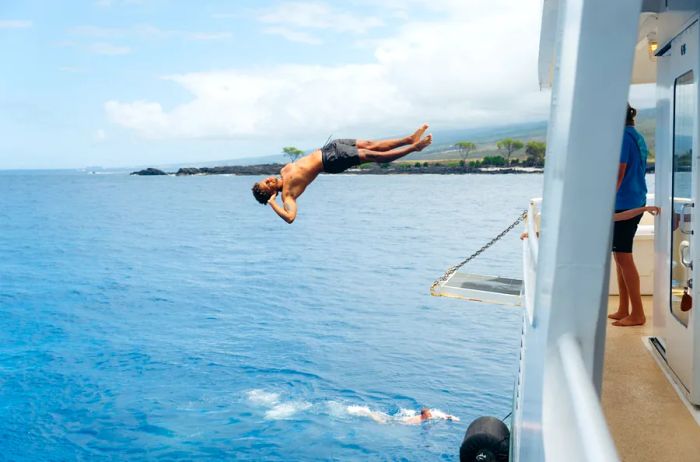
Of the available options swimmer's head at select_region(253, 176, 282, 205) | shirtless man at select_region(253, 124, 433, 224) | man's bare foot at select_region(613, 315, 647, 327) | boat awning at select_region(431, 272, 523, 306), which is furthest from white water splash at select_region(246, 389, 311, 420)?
man's bare foot at select_region(613, 315, 647, 327)

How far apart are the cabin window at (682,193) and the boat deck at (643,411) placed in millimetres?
482

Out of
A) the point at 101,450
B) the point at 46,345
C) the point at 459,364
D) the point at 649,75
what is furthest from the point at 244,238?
the point at 649,75

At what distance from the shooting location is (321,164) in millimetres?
6320

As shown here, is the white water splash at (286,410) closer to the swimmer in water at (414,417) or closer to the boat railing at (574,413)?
the swimmer in water at (414,417)

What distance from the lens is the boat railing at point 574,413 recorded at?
4.25 ft

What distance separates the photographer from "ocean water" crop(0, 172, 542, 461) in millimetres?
20297

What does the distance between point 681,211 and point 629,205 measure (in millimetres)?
886

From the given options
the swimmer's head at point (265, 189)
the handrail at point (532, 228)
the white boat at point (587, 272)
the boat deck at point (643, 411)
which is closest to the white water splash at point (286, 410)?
the handrail at point (532, 228)

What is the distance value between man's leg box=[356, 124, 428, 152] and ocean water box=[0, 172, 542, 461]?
1373cm

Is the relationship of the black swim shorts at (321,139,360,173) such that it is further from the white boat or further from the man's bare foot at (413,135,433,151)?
the white boat

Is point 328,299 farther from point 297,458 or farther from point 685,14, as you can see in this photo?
point 685,14

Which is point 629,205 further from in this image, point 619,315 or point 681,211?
point 619,315

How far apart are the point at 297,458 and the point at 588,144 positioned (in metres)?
18.7

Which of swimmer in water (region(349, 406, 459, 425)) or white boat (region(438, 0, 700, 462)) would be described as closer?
white boat (region(438, 0, 700, 462))
